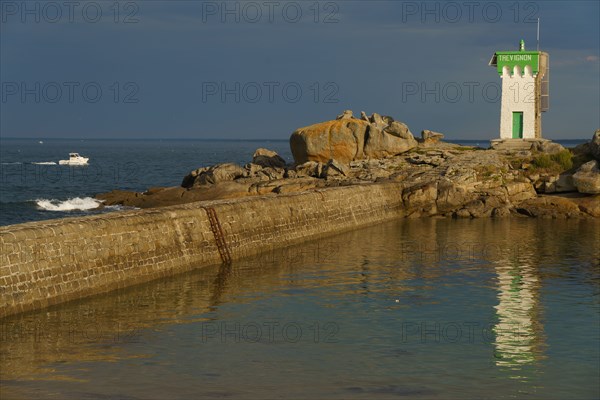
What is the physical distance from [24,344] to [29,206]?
4016 centimetres

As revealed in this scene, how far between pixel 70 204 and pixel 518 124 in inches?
1073

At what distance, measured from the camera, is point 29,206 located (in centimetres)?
5288

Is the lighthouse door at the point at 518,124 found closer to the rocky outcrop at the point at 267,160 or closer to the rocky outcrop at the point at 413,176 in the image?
the rocky outcrop at the point at 413,176

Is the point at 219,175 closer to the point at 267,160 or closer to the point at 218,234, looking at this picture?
the point at 267,160

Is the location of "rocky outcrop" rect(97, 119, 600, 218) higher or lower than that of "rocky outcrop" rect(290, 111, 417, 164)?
lower

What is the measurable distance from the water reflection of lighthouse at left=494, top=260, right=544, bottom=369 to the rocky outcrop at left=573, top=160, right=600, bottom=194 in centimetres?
1586

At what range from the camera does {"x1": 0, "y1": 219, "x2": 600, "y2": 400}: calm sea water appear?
491 inches

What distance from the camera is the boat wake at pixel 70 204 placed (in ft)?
162

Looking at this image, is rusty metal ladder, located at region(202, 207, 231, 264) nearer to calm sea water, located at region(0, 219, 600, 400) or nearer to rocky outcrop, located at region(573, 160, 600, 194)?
calm sea water, located at region(0, 219, 600, 400)

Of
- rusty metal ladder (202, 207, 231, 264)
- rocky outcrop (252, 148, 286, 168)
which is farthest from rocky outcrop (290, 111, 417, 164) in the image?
rusty metal ladder (202, 207, 231, 264)

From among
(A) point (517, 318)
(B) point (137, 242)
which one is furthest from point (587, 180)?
(B) point (137, 242)

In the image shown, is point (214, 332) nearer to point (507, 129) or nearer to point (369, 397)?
point (369, 397)

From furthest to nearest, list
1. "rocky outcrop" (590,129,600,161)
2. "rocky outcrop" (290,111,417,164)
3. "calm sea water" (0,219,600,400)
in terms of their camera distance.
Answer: "rocky outcrop" (290,111,417,164) → "rocky outcrop" (590,129,600,161) → "calm sea water" (0,219,600,400)

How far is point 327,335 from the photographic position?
1568 cm
